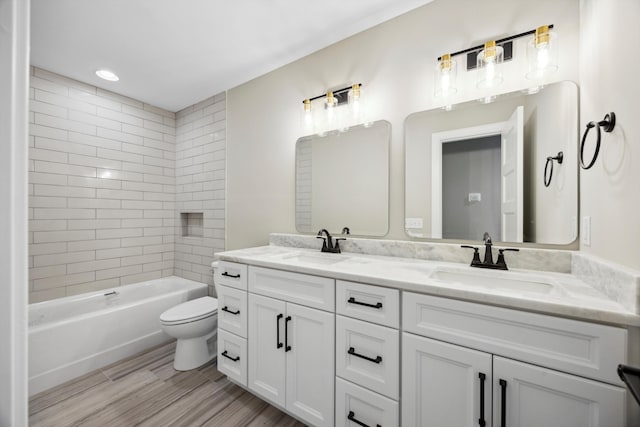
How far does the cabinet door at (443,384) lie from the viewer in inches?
36.5

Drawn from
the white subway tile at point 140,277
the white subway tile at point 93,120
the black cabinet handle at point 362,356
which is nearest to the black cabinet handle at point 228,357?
the black cabinet handle at point 362,356

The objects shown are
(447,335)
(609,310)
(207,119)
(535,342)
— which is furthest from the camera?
(207,119)

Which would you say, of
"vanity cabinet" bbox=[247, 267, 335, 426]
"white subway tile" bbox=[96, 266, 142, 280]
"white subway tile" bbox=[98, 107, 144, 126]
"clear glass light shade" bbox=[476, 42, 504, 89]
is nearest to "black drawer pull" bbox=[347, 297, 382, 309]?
"vanity cabinet" bbox=[247, 267, 335, 426]

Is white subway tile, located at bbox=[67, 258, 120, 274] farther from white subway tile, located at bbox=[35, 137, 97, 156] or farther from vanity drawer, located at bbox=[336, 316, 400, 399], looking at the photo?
vanity drawer, located at bbox=[336, 316, 400, 399]

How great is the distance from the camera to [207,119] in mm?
2924

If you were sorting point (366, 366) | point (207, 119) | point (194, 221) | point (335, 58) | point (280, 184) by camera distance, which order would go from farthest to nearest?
1. point (194, 221)
2. point (207, 119)
3. point (280, 184)
4. point (335, 58)
5. point (366, 366)

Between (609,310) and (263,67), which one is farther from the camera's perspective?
(263,67)

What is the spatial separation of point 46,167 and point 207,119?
1.50m

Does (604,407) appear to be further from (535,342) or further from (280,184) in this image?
(280,184)

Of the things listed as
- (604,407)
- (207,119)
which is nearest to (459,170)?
(604,407)

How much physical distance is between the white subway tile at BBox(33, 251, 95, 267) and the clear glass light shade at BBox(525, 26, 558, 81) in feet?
12.6

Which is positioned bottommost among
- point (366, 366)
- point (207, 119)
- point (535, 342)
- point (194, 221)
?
point (366, 366)

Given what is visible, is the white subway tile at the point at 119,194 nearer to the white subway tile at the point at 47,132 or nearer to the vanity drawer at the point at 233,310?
the white subway tile at the point at 47,132

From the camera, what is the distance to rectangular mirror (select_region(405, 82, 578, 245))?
1.25 m
